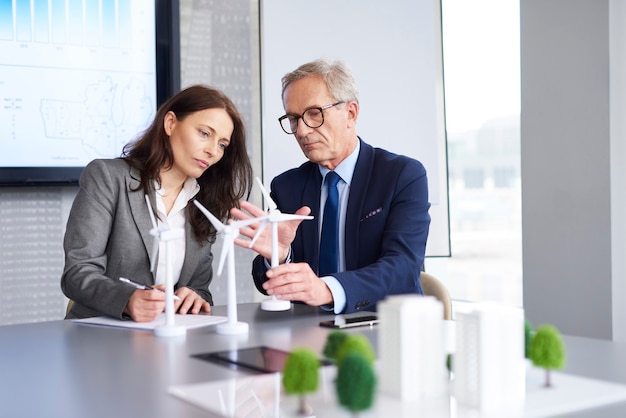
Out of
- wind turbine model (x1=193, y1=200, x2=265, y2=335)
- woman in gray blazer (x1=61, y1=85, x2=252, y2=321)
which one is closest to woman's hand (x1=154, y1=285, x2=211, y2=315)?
woman in gray blazer (x1=61, y1=85, x2=252, y2=321)

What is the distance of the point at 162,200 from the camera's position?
3002mm

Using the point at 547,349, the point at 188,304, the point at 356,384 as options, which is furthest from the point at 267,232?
the point at 356,384

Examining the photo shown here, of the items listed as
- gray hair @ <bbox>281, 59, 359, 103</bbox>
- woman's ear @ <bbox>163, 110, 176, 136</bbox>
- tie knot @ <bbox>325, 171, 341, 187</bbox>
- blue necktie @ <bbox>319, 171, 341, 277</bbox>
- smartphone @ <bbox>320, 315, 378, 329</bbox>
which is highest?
gray hair @ <bbox>281, 59, 359, 103</bbox>

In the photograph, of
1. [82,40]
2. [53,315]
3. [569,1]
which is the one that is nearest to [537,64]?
[569,1]

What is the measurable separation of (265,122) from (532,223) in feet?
5.40

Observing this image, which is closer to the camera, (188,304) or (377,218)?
(188,304)

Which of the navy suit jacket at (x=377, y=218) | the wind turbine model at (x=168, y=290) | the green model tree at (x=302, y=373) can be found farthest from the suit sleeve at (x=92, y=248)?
the green model tree at (x=302, y=373)

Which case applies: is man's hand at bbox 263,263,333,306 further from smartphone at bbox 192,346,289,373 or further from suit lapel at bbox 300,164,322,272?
suit lapel at bbox 300,164,322,272

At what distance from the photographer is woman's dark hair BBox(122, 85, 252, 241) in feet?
9.86

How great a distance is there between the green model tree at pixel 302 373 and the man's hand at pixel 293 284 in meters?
1.05

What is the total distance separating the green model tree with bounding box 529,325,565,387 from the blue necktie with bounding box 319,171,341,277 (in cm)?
170

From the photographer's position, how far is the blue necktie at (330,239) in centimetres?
296

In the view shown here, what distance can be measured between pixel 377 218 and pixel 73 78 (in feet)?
6.33

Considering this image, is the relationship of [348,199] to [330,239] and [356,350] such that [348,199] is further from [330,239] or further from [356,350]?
[356,350]
